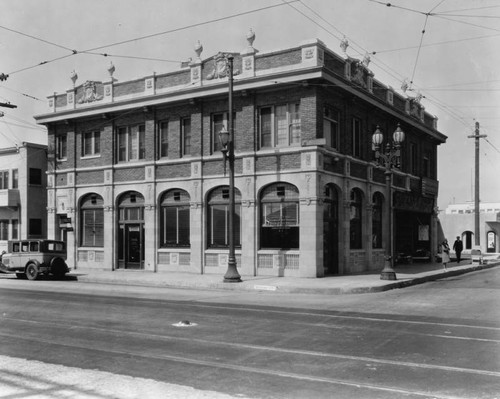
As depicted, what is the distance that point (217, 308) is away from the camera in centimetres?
1431

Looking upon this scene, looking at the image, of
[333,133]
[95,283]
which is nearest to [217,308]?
[95,283]

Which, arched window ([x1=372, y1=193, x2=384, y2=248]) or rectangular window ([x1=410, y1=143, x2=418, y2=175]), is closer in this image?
arched window ([x1=372, y1=193, x2=384, y2=248])

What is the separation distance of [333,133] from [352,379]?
18747 mm

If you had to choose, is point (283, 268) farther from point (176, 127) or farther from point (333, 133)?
point (176, 127)

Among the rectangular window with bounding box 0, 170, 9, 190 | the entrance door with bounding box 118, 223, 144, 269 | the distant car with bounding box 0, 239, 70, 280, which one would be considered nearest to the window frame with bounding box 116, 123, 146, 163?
the entrance door with bounding box 118, 223, 144, 269

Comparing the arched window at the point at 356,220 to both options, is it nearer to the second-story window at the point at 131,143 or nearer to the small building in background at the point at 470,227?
the second-story window at the point at 131,143

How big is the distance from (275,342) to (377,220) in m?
20.1

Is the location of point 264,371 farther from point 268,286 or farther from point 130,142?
point 130,142

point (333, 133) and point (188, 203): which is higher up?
point (333, 133)

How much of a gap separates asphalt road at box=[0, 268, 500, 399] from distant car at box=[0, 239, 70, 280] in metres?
8.38

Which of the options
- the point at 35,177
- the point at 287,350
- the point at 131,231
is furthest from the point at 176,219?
the point at 287,350

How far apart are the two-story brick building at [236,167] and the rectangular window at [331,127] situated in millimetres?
44

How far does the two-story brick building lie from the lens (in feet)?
76.5

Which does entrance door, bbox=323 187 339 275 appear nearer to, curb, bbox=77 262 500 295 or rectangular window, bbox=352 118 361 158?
rectangular window, bbox=352 118 361 158
